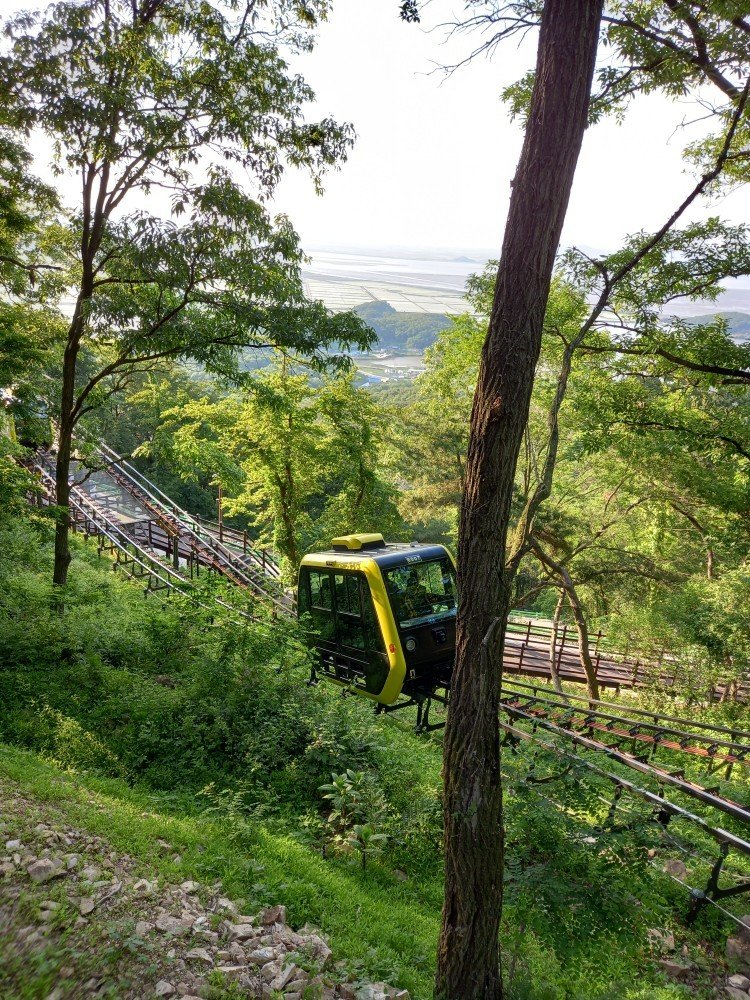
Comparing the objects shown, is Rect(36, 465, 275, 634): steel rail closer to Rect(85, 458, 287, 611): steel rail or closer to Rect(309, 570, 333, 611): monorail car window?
Rect(85, 458, 287, 611): steel rail

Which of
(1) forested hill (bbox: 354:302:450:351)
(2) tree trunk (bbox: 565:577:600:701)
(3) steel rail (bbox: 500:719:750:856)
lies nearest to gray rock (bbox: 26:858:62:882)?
(3) steel rail (bbox: 500:719:750:856)

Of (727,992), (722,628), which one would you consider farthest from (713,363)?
(727,992)

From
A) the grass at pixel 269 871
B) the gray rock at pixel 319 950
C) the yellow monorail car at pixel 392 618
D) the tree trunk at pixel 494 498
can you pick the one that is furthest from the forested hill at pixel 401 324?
the gray rock at pixel 319 950

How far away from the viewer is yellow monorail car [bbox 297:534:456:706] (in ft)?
27.7

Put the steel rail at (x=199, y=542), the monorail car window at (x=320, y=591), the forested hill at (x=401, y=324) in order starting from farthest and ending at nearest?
the forested hill at (x=401, y=324)
the steel rail at (x=199, y=542)
the monorail car window at (x=320, y=591)

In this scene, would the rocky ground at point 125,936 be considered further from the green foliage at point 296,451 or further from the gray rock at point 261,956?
the green foliage at point 296,451

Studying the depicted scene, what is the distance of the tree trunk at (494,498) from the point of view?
346 cm

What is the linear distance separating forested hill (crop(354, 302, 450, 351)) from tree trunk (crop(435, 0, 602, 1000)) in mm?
23349

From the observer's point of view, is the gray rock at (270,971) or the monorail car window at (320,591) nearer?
the gray rock at (270,971)

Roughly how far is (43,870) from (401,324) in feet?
91.5

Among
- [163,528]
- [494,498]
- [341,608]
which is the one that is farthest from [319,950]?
[163,528]

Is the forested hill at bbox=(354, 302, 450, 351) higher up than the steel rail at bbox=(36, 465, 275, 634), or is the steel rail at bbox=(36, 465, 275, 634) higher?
the forested hill at bbox=(354, 302, 450, 351)

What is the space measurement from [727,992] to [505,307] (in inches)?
220

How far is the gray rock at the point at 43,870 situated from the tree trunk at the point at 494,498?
8.37 feet
